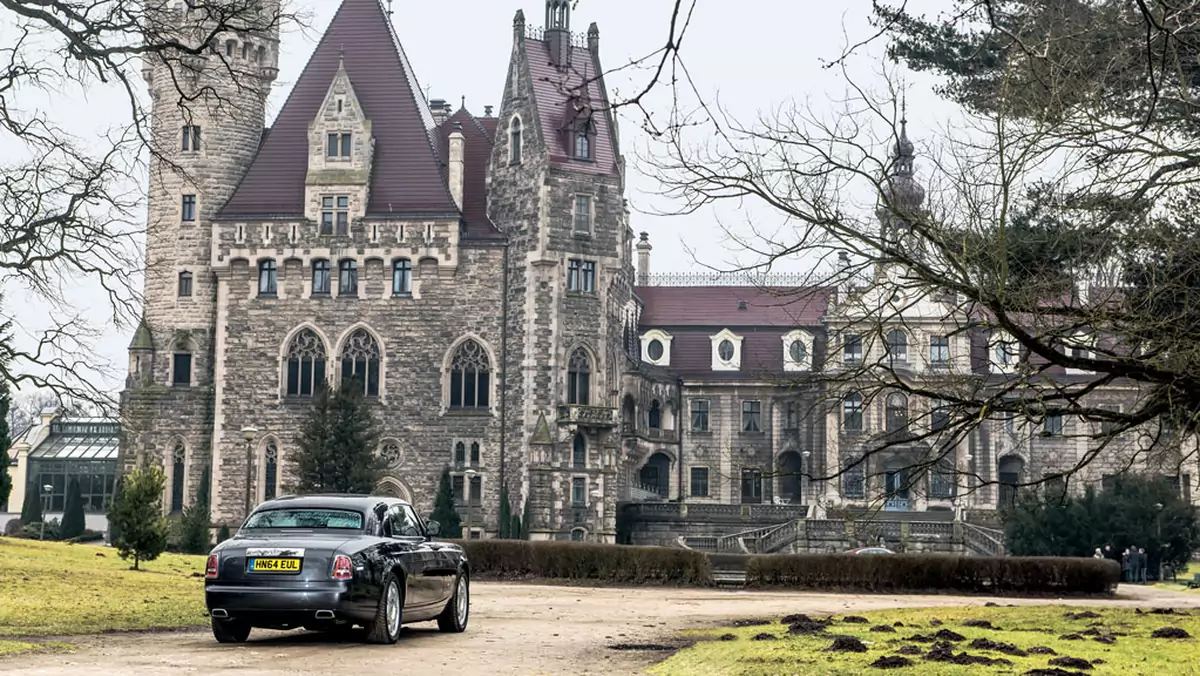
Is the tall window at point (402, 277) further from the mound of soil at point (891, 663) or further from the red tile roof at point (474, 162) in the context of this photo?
the mound of soil at point (891, 663)

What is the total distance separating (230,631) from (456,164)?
45446 mm

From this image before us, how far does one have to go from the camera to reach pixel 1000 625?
64.5ft

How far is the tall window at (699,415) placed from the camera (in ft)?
246

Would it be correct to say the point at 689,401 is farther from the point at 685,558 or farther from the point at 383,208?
the point at 685,558

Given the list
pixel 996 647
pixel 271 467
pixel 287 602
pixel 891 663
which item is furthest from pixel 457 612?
pixel 271 467

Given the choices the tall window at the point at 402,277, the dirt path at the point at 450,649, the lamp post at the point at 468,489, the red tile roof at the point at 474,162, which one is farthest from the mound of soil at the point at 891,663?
the tall window at the point at 402,277

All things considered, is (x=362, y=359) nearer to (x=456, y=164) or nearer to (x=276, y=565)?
(x=456, y=164)

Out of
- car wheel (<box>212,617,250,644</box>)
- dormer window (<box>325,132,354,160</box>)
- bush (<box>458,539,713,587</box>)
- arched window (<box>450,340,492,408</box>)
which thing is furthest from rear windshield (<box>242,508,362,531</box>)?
dormer window (<box>325,132,354,160</box>)

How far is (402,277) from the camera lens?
59.3 m

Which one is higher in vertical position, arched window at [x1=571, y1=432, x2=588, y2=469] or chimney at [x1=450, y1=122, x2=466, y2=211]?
chimney at [x1=450, y1=122, x2=466, y2=211]

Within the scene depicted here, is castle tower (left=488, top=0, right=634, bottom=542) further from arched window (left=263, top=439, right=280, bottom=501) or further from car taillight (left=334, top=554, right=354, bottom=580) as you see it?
car taillight (left=334, top=554, right=354, bottom=580)

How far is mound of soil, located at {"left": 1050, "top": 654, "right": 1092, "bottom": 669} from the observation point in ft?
45.8

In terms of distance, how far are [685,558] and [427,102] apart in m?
38.2

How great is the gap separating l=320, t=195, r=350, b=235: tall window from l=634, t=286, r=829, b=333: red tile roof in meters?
22.0
